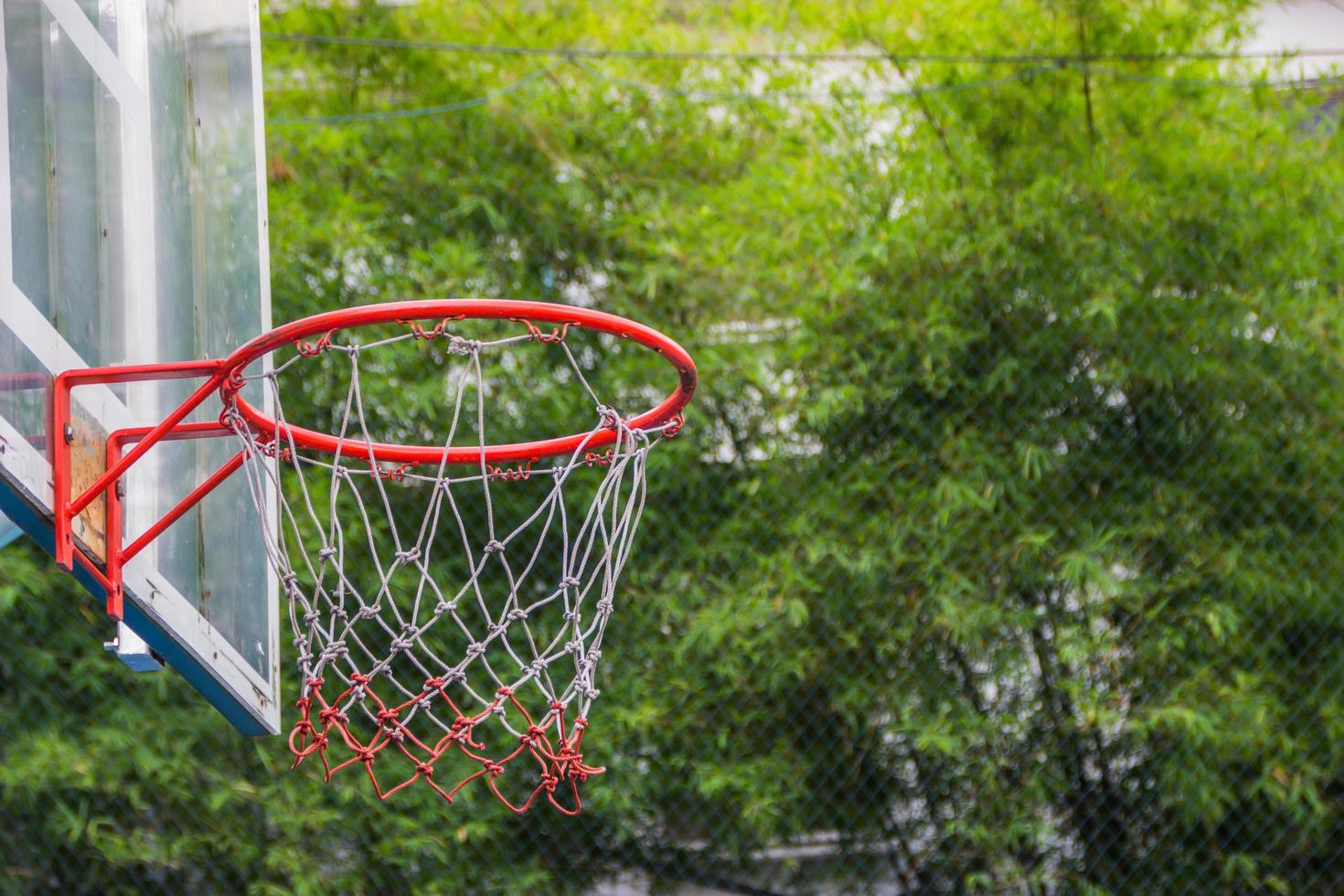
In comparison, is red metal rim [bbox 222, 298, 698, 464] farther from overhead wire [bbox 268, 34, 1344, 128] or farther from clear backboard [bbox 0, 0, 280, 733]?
overhead wire [bbox 268, 34, 1344, 128]

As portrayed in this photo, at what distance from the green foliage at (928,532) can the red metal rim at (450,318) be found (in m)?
1.21

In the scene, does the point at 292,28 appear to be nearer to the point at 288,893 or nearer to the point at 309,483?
the point at 309,483

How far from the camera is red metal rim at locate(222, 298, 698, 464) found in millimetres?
1460

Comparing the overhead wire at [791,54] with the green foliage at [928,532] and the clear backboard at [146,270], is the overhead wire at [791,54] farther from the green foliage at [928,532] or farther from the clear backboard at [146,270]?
the clear backboard at [146,270]

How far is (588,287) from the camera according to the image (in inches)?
129

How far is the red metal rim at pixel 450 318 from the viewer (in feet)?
4.79

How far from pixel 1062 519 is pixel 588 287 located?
1284 millimetres

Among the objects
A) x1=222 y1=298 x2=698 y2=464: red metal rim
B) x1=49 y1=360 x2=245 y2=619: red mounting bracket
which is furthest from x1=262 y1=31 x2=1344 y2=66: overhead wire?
x1=49 y1=360 x2=245 y2=619: red mounting bracket

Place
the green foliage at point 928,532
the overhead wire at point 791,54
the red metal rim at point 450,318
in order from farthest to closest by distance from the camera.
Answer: the overhead wire at point 791,54 → the green foliage at point 928,532 → the red metal rim at point 450,318

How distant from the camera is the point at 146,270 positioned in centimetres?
169

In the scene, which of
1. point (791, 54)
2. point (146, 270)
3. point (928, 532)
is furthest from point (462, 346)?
point (791, 54)

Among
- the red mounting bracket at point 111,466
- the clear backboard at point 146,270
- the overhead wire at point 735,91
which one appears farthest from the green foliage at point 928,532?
the red mounting bracket at point 111,466

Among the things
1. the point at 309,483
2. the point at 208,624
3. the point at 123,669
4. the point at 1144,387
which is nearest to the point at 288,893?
the point at 123,669

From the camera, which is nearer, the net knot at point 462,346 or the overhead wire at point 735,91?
the net knot at point 462,346
